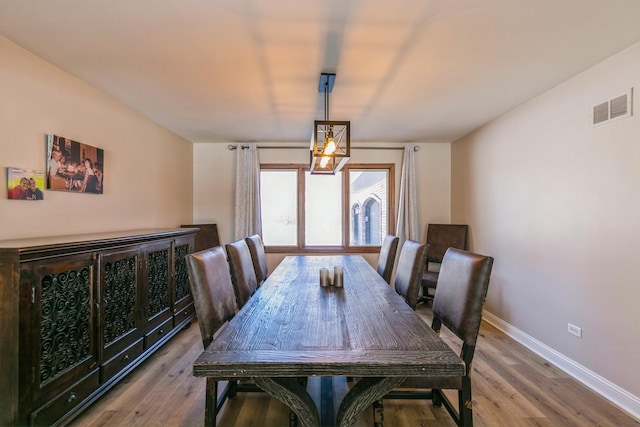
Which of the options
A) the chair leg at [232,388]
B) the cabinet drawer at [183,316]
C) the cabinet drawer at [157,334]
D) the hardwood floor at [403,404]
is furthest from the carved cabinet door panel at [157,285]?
the chair leg at [232,388]

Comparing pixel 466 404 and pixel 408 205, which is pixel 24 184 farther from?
pixel 408 205

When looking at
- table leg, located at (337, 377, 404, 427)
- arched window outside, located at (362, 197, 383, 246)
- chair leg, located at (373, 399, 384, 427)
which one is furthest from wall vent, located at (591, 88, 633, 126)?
arched window outside, located at (362, 197, 383, 246)

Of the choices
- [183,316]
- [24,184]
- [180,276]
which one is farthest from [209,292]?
[183,316]

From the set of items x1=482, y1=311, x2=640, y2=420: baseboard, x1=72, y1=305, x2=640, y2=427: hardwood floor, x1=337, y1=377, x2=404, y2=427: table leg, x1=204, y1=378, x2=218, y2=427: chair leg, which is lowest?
x1=72, y1=305, x2=640, y2=427: hardwood floor

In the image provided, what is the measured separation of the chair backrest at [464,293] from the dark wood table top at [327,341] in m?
0.27

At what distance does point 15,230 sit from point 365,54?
2.68 m

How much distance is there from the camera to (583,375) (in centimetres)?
222

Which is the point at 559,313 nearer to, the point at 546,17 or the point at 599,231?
the point at 599,231

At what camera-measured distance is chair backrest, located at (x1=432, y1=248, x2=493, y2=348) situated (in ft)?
4.75

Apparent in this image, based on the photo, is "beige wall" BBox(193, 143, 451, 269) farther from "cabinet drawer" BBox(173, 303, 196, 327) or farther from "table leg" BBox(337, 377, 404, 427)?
"table leg" BBox(337, 377, 404, 427)

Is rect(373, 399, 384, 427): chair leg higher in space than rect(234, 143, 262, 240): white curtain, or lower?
lower

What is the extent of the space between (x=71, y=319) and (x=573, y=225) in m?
3.79

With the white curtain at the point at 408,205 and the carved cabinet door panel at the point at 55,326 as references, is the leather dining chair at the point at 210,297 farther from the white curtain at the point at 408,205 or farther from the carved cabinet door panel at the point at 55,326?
→ the white curtain at the point at 408,205

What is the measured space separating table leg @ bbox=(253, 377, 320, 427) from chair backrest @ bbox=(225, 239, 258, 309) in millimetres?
955
